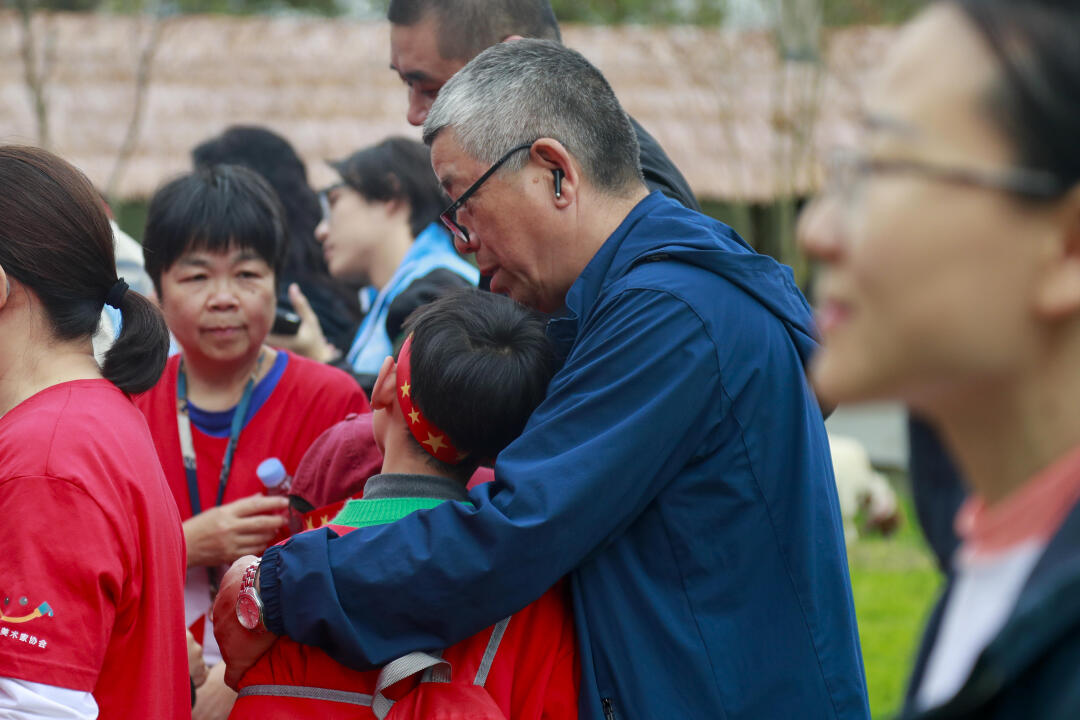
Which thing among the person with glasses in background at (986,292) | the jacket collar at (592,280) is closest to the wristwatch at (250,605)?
the jacket collar at (592,280)

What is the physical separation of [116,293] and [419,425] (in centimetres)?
69

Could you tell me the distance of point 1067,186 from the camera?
116 cm

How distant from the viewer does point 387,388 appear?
98.2 inches

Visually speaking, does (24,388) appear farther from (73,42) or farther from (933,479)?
(73,42)

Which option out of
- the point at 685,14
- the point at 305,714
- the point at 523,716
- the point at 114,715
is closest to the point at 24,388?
the point at 114,715

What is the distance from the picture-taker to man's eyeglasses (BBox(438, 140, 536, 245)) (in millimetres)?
2477

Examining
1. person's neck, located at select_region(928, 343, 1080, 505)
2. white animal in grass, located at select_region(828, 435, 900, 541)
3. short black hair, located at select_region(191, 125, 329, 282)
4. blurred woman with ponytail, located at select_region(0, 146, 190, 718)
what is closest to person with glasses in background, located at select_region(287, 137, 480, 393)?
short black hair, located at select_region(191, 125, 329, 282)

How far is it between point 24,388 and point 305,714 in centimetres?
84

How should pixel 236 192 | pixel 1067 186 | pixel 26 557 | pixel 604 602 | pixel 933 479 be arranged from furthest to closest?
pixel 236 192
pixel 604 602
pixel 26 557
pixel 933 479
pixel 1067 186

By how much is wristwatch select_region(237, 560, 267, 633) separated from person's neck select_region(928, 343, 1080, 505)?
4.67 ft

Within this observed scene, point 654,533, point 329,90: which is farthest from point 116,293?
point 329,90

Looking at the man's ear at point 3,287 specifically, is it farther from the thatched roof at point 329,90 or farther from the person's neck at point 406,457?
the thatched roof at point 329,90

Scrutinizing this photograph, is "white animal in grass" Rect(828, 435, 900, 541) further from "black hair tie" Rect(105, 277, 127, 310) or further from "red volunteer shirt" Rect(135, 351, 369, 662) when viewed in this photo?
"black hair tie" Rect(105, 277, 127, 310)

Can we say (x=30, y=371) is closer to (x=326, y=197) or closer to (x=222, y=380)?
(x=222, y=380)
